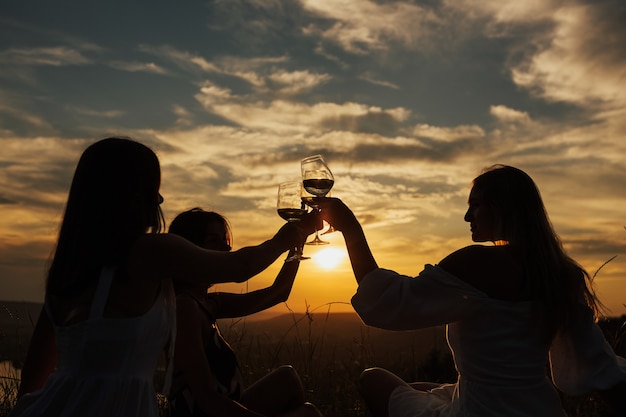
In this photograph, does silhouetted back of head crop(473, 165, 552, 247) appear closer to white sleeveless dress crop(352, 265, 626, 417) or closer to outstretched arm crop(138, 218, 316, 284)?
white sleeveless dress crop(352, 265, 626, 417)

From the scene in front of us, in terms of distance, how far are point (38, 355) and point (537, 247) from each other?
8.43 ft

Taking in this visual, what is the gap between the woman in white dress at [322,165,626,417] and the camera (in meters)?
3.12

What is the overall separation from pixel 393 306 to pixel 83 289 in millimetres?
1495

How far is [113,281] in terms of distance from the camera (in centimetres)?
275

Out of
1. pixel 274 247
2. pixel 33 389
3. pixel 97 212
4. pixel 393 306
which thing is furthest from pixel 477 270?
pixel 33 389

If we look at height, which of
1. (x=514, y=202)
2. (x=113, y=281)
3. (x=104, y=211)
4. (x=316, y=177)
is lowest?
(x=113, y=281)

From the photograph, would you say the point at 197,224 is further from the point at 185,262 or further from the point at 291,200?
the point at 185,262

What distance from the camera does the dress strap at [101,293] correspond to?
2715 mm

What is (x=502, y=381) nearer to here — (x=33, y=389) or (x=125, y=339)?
(x=125, y=339)

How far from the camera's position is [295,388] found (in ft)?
13.9

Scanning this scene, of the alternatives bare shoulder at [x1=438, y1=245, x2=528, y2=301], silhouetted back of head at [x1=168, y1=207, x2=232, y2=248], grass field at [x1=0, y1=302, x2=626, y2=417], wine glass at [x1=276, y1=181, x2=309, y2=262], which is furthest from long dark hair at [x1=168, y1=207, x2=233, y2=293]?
grass field at [x1=0, y1=302, x2=626, y2=417]

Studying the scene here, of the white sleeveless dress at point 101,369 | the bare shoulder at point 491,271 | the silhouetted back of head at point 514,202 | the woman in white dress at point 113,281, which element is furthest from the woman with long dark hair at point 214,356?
the silhouetted back of head at point 514,202

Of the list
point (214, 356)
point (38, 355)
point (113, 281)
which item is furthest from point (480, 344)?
point (38, 355)

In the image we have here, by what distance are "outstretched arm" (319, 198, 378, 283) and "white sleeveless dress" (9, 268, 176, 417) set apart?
119cm
